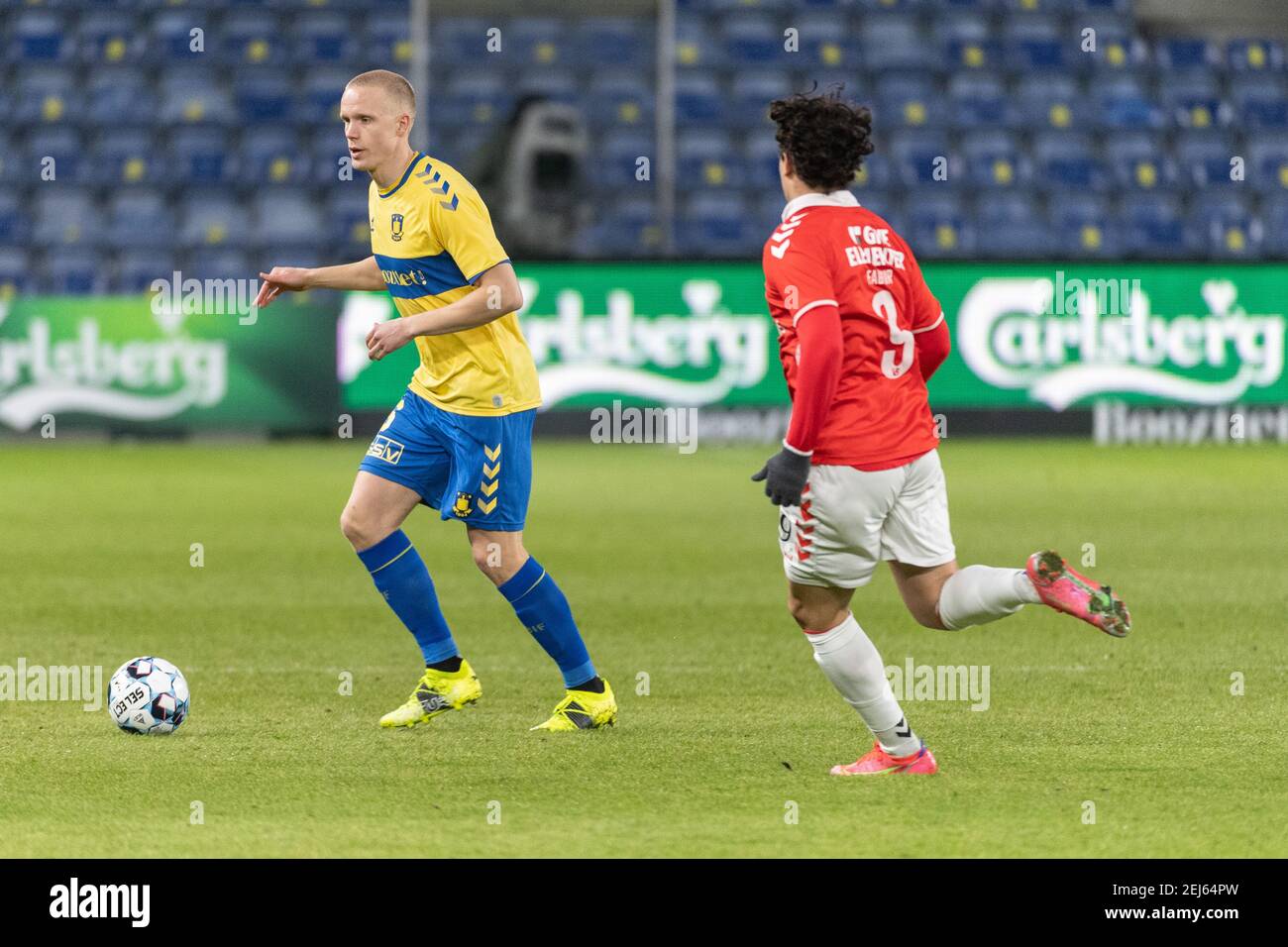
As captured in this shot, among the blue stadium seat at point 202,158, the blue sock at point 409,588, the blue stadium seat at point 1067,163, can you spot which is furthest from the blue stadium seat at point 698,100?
the blue sock at point 409,588

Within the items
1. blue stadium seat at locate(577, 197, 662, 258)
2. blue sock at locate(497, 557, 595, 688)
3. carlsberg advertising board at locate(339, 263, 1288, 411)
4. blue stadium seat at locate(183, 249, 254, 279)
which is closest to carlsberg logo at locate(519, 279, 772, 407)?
carlsberg advertising board at locate(339, 263, 1288, 411)

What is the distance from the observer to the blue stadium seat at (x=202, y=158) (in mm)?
23828

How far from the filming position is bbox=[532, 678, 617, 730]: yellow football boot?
6680mm

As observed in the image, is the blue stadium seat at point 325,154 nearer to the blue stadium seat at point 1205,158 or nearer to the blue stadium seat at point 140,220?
the blue stadium seat at point 140,220

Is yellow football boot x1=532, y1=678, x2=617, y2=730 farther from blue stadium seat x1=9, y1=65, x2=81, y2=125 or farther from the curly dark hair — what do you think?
blue stadium seat x1=9, y1=65, x2=81, y2=125

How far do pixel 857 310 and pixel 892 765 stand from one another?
1.33 m

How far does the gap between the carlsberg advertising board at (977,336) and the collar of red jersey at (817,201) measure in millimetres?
13628

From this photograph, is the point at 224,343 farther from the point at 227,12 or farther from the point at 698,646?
the point at 698,646

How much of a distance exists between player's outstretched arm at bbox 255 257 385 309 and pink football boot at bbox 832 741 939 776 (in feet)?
8.09

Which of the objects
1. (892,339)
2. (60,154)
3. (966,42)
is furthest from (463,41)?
(892,339)

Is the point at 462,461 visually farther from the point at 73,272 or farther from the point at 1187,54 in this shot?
the point at 1187,54

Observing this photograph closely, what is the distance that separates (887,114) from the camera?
24578 millimetres

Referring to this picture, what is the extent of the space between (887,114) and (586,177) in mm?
4037

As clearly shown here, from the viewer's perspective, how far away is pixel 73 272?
2284 centimetres
